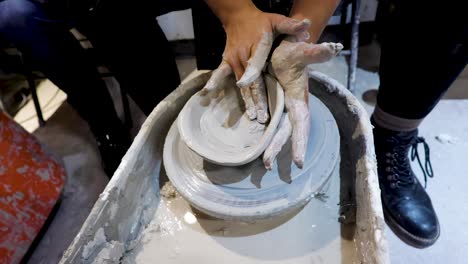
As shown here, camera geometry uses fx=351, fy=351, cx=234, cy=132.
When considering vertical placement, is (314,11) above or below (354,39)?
above

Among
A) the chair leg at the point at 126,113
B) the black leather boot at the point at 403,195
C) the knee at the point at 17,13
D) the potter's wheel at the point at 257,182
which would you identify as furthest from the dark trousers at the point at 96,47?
the black leather boot at the point at 403,195

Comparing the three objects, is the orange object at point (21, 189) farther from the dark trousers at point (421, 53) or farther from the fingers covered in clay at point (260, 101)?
the dark trousers at point (421, 53)

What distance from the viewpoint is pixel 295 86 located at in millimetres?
888

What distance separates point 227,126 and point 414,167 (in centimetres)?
89

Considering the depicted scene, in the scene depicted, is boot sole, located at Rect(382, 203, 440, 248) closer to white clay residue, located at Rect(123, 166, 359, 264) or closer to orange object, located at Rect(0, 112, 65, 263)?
white clay residue, located at Rect(123, 166, 359, 264)

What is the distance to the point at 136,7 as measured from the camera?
1.29m

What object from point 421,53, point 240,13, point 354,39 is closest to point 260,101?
point 240,13

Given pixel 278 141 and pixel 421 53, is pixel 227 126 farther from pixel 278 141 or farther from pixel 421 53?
pixel 421 53

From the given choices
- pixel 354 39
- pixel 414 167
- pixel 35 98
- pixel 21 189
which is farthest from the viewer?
pixel 35 98

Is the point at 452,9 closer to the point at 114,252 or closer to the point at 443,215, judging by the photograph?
the point at 443,215

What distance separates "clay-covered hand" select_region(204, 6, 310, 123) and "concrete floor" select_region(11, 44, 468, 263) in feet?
2.38

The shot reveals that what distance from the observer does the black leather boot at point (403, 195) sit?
1184 mm

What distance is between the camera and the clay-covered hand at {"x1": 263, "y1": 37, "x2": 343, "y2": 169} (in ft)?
2.63

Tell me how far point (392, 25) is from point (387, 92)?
22 cm
